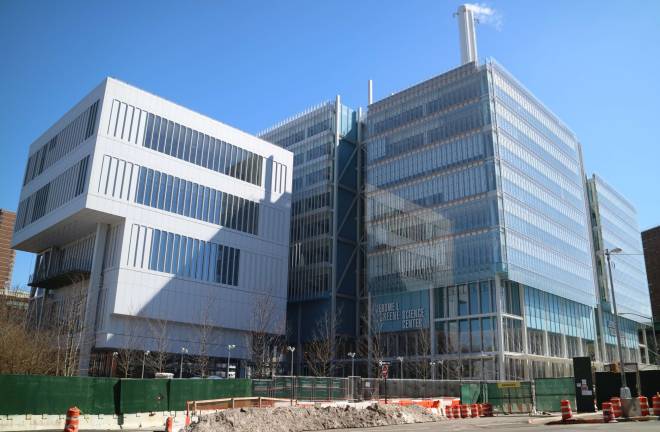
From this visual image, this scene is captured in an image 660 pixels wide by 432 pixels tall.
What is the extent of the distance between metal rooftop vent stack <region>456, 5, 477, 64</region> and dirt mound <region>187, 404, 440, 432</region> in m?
63.7

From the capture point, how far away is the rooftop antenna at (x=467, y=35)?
281 feet

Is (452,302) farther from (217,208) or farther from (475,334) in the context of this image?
(217,208)

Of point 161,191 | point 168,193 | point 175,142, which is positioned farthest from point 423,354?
point 175,142

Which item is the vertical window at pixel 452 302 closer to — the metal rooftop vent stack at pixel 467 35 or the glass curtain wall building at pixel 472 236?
the glass curtain wall building at pixel 472 236

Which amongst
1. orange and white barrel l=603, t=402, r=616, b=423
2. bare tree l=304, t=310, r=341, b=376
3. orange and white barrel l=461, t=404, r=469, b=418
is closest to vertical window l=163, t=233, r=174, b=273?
bare tree l=304, t=310, r=341, b=376

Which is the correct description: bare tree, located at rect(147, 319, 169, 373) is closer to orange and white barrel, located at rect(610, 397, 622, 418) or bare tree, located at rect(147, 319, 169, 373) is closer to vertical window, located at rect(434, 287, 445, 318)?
vertical window, located at rect(434, 287, 445, 318)

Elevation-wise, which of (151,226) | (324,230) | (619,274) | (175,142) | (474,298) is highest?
(175,142)

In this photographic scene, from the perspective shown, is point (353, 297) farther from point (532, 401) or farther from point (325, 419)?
point (325, 419)

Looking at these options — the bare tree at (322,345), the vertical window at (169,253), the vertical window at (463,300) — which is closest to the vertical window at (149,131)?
the vertical window at (169,253)

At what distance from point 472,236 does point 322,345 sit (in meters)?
24.4

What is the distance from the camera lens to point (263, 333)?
218 feet

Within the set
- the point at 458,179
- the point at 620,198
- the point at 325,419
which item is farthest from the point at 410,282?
the point at 620,198

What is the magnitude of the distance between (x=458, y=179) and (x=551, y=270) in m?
17.1

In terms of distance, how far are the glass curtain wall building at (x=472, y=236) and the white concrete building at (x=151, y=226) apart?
49.0 ft
